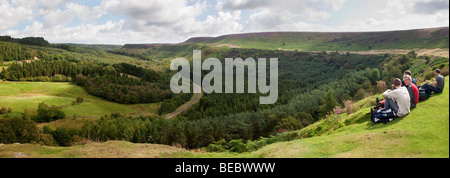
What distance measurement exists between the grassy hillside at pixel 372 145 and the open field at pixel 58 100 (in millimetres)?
80578

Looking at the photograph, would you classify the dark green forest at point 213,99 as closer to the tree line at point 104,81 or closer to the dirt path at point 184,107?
the tree line at point 104,81

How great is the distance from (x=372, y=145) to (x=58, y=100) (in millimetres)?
109444

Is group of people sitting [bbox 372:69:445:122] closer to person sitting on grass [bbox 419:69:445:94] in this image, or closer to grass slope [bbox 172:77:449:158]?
grass slope [bbox 172:77:449:158]

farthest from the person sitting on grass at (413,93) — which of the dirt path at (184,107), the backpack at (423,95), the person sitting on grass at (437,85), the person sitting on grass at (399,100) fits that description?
the dirt path at (184,107)

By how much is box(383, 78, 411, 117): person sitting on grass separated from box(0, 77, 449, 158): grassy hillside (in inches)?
18.7

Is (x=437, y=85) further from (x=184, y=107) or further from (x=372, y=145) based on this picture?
(x=184, y=107)

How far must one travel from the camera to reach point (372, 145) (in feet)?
39.4

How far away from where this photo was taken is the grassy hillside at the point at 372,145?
425 inches

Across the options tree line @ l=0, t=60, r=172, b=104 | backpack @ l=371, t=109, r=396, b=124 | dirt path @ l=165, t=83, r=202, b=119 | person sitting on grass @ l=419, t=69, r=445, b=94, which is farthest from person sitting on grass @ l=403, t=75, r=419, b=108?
tree line @ l=0, t=60, r=172, b=104

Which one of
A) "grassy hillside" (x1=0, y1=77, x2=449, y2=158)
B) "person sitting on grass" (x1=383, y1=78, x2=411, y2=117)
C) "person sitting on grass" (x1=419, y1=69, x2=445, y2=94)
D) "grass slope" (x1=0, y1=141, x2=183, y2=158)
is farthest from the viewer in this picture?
"person sitting on grass" (x1=419, y1=69, x2=445, y2=94)

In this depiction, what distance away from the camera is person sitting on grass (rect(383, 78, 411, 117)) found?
1450 cm

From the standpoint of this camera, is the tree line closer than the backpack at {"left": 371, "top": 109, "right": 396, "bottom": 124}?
No
